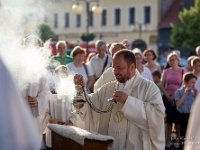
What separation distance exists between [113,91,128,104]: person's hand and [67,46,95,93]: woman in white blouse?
462 centimetres

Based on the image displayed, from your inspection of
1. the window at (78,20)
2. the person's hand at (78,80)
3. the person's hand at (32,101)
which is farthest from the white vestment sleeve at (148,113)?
the window at (78,20)

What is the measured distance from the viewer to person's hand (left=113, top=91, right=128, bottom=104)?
17.1ft

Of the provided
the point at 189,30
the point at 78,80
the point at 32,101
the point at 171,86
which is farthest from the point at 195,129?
the point at 189,30

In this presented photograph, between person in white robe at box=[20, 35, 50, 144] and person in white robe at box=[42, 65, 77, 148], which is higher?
person in white robe at box=[20, 35, 50, 144]

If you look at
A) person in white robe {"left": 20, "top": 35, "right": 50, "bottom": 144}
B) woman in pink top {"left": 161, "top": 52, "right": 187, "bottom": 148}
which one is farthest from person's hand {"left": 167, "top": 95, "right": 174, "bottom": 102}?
person in white robe {"left": 20, "top": 35, "right": 50, "bottom": 144}

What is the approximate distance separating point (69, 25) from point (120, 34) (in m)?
5.70

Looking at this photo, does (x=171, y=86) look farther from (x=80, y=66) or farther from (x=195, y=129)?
(x=195, y=129)

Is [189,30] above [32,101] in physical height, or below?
above

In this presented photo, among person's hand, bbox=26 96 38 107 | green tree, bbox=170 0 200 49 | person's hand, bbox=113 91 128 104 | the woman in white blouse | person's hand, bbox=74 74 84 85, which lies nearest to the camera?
person's hand, bbox=113 91 128 104

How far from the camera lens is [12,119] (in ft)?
8.27

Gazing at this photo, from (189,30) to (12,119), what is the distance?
37.2 m

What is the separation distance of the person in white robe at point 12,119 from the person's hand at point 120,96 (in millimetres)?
2684

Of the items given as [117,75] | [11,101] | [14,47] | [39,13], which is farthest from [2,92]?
[39,13]

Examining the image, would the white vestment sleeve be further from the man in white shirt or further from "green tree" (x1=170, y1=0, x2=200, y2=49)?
"green tree" (x1=170, y1=0, x2=200, y2=49)
